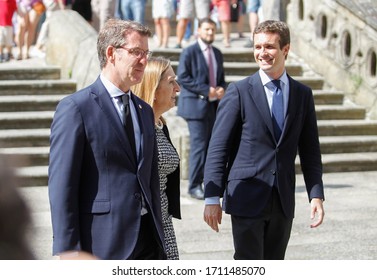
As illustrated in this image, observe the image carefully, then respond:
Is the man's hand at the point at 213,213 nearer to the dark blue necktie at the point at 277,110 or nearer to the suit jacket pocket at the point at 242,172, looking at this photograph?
the suit jacket pocket at the point at 242,172

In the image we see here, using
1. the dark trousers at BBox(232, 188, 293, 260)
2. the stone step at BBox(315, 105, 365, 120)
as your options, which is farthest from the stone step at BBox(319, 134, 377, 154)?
the dark trousers at BBox(232, 188, 293, 260)

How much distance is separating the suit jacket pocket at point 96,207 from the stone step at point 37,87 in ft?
30.2

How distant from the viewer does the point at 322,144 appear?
492 inches

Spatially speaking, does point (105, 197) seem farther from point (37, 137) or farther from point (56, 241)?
point (37, 137)

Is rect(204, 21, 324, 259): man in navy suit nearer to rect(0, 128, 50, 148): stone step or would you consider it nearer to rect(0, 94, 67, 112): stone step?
rect(0, 128, 50, 148): stone step

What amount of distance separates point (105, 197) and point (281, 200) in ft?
4.48

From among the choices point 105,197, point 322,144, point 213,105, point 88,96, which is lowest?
point 322,144

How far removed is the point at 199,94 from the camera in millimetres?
10227

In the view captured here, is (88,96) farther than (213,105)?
No

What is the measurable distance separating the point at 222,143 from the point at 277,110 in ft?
1.19

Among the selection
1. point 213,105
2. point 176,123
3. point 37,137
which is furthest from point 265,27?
point 37,137

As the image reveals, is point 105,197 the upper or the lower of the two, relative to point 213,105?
upper

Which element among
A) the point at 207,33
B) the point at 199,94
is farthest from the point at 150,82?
the point at 207,33

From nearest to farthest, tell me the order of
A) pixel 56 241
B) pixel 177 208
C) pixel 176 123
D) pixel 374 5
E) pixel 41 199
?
pixel 56 241 → pixel 177 208 → pixel 41 199 → pixel 176 123 → pixel 374 5
